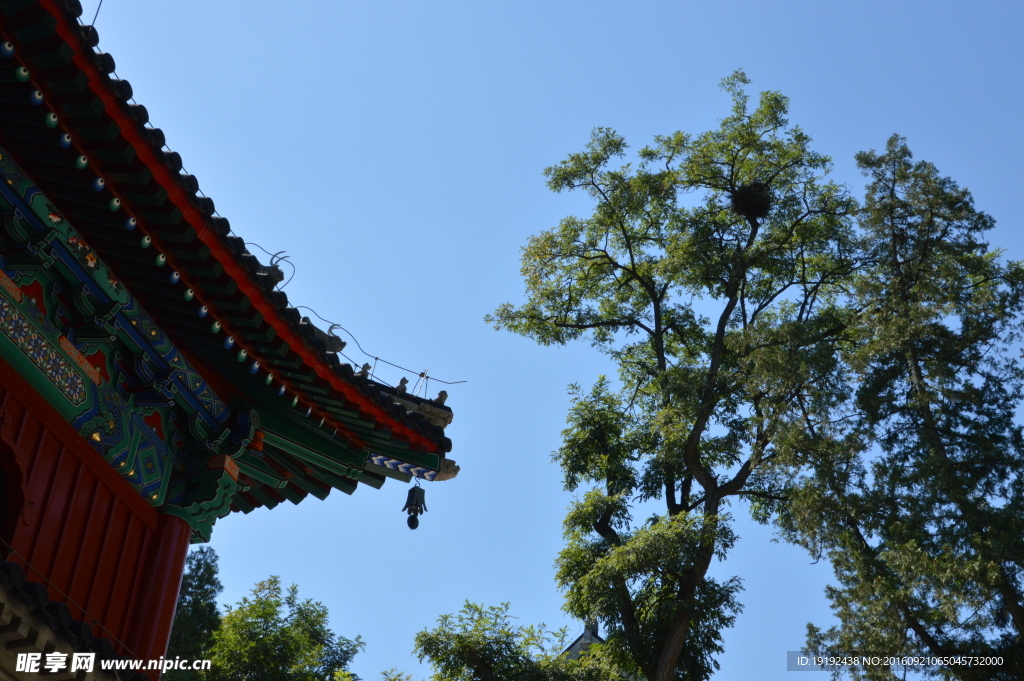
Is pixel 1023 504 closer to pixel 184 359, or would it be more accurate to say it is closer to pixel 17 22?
pixel 184 359

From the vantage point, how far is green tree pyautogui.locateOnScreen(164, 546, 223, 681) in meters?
16.1

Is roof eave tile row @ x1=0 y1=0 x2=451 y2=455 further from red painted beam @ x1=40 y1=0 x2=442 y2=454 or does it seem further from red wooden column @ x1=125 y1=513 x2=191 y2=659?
red wooden column @ x1=125 y1=513 x2=191 y2=659

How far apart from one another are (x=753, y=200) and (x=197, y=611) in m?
11.1

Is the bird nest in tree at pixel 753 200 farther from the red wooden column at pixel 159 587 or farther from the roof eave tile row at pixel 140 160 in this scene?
the red wooden column at pixel 159 587

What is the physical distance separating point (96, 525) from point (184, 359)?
115cm

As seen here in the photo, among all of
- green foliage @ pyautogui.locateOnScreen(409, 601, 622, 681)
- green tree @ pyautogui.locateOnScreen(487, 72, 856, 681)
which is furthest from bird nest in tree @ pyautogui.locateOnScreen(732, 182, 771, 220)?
green foliage @ pyautogui.locateOnScreen(409, 601, 622, 681)

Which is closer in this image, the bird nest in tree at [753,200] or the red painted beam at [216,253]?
the red painted beam at [216,253]

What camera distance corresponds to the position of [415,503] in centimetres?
766

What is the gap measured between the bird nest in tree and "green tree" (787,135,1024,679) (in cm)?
165

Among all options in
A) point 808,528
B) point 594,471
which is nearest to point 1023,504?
point 808,528

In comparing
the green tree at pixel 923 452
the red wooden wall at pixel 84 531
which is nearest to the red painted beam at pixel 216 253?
the red wooden wall at pixel 84 531

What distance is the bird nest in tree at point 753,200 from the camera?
16688 mm

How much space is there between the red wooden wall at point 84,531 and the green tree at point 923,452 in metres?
8.63

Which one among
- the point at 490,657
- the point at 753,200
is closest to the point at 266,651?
the point at 490,657
